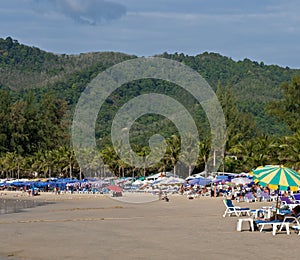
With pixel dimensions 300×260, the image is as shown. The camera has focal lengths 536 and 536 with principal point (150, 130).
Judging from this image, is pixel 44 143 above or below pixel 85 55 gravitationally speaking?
below

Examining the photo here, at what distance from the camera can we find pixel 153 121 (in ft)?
→ 304

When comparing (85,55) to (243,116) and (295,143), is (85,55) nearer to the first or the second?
(243,116)

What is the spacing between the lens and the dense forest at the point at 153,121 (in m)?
52.8

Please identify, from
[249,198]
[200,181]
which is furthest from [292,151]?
[249,198]

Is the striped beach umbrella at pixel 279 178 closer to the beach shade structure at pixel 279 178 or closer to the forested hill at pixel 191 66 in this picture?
the beach shade structure at pixel 279 178

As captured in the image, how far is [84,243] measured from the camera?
506 inches

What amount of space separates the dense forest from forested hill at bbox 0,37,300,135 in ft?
0.87

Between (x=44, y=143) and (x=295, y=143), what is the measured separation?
57135 millimetres

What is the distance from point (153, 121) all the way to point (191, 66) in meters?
54.1

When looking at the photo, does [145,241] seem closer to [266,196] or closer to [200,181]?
[266,196]

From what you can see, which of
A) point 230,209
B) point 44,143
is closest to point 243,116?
point 44,143

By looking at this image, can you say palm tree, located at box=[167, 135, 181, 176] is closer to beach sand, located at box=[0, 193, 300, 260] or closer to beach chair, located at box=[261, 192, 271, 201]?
beach chair, located at box=[261, 192, 271, 201]

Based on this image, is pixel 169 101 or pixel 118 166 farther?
pixel 169 101

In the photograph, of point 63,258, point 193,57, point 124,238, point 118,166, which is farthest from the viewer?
point 193,57
